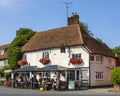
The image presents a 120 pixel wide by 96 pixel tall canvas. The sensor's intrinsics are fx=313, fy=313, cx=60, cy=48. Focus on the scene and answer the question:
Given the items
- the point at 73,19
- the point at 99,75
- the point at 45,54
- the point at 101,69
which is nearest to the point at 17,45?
the point at 45,54

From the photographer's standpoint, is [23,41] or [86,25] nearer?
[23,41]

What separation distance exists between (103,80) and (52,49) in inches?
335

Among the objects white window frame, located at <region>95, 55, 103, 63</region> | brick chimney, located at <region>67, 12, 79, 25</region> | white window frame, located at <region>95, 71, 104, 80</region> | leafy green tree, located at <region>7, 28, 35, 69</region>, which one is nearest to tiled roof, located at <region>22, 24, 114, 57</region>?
white window frame, located at <region>95, 55, 103, 63</region>

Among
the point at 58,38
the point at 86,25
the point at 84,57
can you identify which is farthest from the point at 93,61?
the point at 86,25

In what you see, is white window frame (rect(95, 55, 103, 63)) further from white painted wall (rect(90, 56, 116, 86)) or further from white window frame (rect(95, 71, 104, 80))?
white window frame (rect(95, 71, 104, 80))

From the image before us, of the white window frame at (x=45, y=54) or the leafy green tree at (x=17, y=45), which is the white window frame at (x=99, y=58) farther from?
the leafy green tree at (x=17, y=45)

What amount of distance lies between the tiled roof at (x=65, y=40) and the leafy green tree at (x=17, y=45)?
114 centimetres

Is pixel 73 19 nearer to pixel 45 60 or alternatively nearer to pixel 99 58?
pixel 45 60

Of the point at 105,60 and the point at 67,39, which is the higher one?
the point at 67,39

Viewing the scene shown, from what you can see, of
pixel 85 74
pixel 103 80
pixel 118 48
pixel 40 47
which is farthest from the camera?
pixel 118 48

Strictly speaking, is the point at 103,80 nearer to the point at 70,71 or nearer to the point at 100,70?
the point at 100,70

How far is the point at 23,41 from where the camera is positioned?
5253cm

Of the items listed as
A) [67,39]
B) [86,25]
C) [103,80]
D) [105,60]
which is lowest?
[103,80]

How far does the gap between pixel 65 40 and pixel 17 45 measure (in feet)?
36.0
